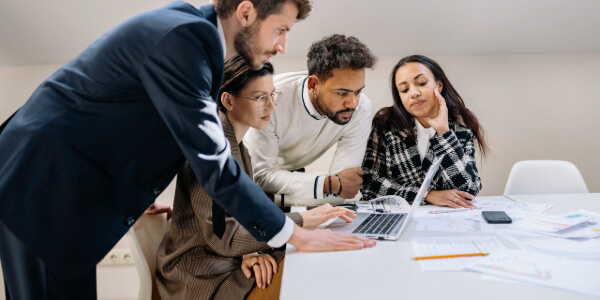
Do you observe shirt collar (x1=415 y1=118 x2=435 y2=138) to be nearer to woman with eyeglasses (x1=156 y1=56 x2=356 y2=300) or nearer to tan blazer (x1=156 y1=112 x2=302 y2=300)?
woman with eyeglasses (x1=156 y1=56 x2=356 y2=300)

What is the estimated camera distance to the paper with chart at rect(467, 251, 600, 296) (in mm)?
866

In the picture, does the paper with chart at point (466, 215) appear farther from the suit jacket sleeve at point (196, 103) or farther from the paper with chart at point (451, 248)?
the suit jacket sleeve at point (196, 103)

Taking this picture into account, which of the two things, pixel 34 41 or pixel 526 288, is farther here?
pixel 34 41

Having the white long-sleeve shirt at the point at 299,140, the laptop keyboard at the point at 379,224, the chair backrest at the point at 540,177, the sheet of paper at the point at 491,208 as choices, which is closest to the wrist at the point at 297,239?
the laptop keyboard at the point at 379,224

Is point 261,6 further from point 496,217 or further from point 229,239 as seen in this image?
point 496,217

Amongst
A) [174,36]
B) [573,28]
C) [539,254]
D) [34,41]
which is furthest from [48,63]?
[573,28]

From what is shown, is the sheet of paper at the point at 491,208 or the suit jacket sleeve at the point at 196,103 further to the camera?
the sheet of paper at the point at 491,208

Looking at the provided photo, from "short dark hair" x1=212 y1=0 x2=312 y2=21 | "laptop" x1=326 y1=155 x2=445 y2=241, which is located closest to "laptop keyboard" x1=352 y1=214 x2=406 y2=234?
"laptop" x1=326 y1=155 x2=445 y2=241

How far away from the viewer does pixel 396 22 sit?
2787 millimetres

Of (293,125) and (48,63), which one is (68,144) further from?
(48,63)

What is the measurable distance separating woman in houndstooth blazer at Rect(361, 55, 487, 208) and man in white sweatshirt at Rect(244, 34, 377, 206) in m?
0.15

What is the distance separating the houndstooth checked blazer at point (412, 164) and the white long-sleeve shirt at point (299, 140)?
0.47 feet

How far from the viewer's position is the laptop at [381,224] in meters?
1.30

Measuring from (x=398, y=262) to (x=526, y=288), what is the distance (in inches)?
11.2
